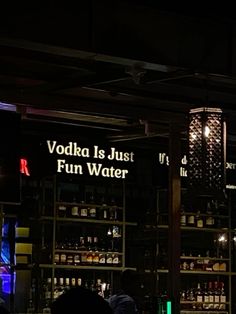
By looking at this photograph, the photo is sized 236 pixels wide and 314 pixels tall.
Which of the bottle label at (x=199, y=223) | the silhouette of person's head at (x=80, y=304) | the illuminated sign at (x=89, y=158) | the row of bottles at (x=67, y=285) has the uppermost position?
the illuminated sign at (x=89, y=158)

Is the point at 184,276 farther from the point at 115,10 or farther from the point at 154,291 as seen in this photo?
the point at 115,10

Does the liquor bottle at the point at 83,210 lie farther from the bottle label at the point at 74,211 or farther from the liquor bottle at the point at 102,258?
the liquor bottle at the point at 102,258

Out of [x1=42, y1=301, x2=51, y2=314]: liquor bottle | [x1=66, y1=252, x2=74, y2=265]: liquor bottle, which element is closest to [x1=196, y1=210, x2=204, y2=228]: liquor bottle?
[x1=66, y1=252, x2=74, y2=265]: liquor bottle

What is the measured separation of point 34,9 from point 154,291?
23.5 feet

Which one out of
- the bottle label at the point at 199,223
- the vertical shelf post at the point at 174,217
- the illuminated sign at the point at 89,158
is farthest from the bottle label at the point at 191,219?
the vertical shelf post at the point at 174,217

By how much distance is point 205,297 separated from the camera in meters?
12.0

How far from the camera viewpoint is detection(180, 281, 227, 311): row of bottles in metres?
11.9

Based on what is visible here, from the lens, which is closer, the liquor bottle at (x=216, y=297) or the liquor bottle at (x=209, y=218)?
the liquor bottle at (x=216, y=297)

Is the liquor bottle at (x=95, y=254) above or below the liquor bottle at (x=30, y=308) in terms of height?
above

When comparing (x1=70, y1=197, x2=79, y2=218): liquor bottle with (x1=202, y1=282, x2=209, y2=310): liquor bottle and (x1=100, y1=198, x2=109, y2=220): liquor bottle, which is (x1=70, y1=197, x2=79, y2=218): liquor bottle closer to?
(x1=100, y1=198, x2=109, y2=220): liquor bottle

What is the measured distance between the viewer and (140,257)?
1141 cm

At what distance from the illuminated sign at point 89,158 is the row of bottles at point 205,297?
3.20 meters

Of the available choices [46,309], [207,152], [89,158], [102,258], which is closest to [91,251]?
[102,258]

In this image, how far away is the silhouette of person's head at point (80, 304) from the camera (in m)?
2.27
